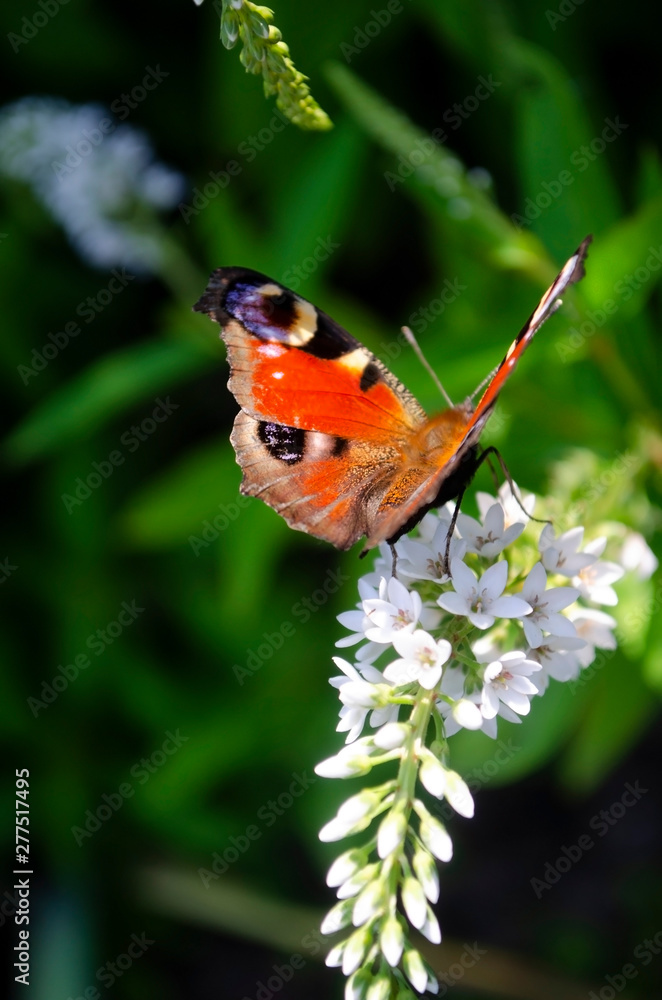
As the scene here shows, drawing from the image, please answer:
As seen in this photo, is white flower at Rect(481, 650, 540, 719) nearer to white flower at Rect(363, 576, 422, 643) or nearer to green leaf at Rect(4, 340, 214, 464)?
white flower at Rect(363, 576, 422, 643)

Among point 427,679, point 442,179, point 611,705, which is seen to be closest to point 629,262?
point 442,179

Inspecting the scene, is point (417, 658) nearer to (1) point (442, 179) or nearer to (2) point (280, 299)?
(2) point (280, 299)

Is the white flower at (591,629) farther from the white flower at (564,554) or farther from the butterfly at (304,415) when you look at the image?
the butterfly at (304,415)

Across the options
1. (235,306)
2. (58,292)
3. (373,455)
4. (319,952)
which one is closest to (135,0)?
(58,292)

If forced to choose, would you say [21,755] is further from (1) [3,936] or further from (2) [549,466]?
(2) [549,466]

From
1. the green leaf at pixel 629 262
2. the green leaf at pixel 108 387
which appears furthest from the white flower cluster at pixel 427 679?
the green leaf at pixel 108 387

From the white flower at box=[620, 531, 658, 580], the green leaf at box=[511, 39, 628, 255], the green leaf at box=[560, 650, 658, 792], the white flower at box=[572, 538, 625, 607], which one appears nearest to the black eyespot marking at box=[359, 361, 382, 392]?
the white flower at box=[572, 538, 625, 607]
